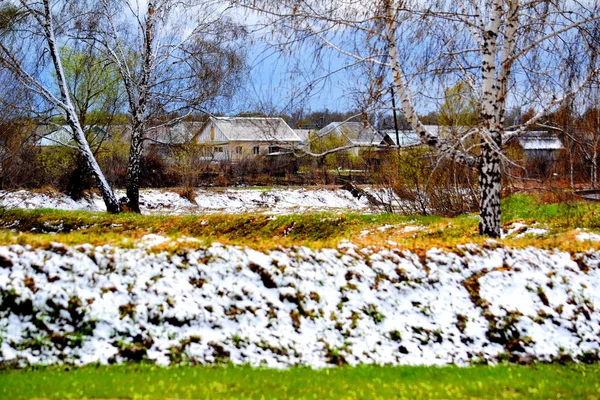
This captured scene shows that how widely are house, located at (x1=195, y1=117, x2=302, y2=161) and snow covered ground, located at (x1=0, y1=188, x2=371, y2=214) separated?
3.11 meters

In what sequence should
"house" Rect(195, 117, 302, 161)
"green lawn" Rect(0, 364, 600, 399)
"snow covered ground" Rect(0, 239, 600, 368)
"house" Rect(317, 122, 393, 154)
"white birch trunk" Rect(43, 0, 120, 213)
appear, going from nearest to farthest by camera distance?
1. "green lawn" Rect(0, 364, 600, 399)
2. "snow covered ground" Rect(0, 239, 600, 368)
3. "house" Rect(317, 122, 393, 154)
4. "house" Rect(195, 117, 302, 161)
5. "white birch trunk" Rect(43, 0, 120, 213)

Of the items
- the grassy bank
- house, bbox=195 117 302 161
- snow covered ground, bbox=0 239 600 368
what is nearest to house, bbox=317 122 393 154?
house, bbox=195 117 302 161

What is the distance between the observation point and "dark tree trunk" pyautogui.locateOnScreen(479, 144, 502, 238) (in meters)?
10.7

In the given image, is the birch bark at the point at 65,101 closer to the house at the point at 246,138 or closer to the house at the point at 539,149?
the house at the point at 246,138

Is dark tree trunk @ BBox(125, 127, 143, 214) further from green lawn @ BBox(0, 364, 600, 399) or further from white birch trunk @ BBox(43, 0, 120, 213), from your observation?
green lawn @ BBox(0, 364, 600, 399)

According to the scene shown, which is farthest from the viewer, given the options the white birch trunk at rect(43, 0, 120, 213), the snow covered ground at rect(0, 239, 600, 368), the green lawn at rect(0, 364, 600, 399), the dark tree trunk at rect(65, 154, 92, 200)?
the dark tree trunk at rect(65, 154, 92, 200)

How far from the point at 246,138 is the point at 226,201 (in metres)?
28.8

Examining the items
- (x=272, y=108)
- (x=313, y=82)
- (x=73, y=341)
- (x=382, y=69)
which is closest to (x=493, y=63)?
(x=382, y=69)

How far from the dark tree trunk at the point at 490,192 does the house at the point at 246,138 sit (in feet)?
10.8

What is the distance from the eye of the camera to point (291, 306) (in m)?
7.66

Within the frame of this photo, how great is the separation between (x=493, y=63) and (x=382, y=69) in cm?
185

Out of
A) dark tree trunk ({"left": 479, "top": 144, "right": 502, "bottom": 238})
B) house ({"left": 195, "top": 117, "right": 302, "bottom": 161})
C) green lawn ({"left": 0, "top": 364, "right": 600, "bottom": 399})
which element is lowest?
green lawn ({"left": 0, "top": 364, "right": 600, "bottom": 399})

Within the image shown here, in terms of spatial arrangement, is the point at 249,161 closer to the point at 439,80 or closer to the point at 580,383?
the point at 439,80

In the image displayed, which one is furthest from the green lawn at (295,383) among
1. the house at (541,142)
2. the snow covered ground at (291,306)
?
the house at (541,142)
